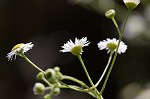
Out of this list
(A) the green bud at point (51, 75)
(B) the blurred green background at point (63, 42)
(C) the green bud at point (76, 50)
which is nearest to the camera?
(A) the green bud at point (51, 75)

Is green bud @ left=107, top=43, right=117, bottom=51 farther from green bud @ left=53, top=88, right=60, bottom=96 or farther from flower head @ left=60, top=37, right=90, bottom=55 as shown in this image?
green bud @ left=53, top=88, right=60, bottom=96

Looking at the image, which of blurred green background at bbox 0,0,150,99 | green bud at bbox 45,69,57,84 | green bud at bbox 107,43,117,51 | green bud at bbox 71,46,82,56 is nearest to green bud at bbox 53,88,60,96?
green bud at bbox 45,69,57,84

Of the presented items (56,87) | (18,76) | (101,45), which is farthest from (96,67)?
(56,87)

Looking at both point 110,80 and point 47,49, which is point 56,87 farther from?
point 47,49

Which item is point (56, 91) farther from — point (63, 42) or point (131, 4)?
point (63, 42)

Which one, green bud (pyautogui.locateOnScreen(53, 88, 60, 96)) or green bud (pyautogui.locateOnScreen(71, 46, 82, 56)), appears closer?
green bud (pyautogui.locateOnScreen(53, 88, 60, 96))

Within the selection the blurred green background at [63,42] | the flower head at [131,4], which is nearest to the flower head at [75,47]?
the flower head at [131,4]

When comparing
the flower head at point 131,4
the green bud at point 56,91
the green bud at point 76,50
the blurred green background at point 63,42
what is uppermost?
the blurred green background at point 63,42

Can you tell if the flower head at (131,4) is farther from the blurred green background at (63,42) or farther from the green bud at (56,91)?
the blurred green background at (63,42)

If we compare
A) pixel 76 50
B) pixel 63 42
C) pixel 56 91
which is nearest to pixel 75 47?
pixel 76 50
